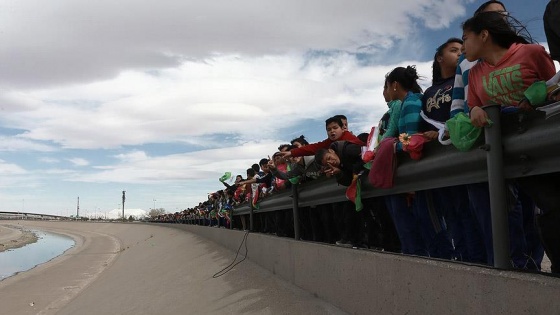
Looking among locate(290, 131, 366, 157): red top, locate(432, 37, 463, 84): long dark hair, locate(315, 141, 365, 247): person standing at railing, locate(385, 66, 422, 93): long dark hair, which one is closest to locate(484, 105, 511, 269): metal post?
locate(432, 37, 463, 84): long dark hair

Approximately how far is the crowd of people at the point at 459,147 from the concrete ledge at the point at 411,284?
35cm

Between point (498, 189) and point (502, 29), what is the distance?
42.8 inches

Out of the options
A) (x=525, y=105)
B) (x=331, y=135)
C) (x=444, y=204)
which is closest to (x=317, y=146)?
(x=331, y=135)

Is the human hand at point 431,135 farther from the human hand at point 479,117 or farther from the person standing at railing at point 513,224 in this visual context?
the human hand at point 479,117

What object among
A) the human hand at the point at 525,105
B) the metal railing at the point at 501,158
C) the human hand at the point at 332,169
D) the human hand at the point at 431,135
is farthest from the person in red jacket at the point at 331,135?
the human hand at the point at 525,105

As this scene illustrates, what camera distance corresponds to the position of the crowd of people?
92.4 inches

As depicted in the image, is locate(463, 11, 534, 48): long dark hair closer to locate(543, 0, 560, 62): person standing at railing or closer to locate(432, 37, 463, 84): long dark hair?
locate(543, 0, 560, 62): person standing at railing

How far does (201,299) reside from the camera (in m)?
6.33

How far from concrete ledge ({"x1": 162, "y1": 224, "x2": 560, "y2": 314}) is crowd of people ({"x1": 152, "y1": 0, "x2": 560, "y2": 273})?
13.8 inches

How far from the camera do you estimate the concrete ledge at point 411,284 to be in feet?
6.68

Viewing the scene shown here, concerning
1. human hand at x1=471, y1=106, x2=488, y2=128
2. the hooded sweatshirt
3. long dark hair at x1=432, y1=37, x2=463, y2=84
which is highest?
long dark hair at x1=432, y1=37, x2=463, y2=84

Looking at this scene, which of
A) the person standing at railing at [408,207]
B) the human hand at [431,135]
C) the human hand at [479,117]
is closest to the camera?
the human hand at [479,117]

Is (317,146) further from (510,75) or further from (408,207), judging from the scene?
(510,75)

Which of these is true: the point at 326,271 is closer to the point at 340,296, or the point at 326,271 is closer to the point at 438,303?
the point at 340,296
